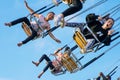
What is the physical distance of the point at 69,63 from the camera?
80.0ft

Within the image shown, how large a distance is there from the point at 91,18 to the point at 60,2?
1.68m

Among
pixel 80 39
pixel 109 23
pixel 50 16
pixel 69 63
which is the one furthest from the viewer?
pixel 69 63

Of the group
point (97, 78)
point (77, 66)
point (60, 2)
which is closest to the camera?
point (60, 2)

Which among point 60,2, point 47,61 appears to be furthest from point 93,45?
point 47,61

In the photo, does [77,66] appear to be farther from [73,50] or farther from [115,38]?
[115,38]

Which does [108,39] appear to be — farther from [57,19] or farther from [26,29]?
[26,29]

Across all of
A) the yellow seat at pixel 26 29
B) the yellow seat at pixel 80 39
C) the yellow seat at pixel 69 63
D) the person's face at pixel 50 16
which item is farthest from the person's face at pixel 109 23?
the yellow seat at pixel 26 29

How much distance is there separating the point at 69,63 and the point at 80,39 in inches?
88.0

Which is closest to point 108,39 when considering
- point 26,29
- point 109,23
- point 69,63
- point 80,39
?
point 109,23

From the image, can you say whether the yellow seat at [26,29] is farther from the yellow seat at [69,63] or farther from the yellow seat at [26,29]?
the yellow seat at [69,63]

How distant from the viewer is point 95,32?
22.2 meters

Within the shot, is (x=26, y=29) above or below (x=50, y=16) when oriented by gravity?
below

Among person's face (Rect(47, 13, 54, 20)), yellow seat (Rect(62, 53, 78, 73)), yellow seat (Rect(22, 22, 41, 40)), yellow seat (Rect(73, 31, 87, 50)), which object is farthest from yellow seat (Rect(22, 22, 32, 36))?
yellow seat (Rect(62, 53, 78, 73))

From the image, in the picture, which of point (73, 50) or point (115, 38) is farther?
point (73, 50)
